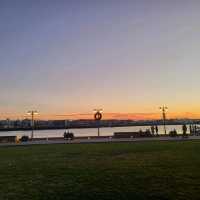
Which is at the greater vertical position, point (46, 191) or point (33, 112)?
point (33, 112)

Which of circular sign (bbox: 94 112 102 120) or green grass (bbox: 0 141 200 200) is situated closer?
green grass (bbox: 0 141 200 200)

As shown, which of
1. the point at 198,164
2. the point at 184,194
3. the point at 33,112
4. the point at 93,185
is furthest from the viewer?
the point at 33,112

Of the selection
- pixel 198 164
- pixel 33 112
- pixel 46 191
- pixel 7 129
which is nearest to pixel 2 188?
pixel 46 191

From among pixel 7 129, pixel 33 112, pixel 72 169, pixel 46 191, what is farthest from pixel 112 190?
pixel 7 129

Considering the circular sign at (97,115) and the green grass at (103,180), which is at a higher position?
the circular sign at (97,115)

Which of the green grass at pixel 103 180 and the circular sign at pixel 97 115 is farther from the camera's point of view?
the circular sign at pixel 97 115

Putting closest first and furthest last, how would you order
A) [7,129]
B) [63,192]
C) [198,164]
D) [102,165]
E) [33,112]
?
[63,192] < [198,164] < [102,165] < [33,112] < [7,129]

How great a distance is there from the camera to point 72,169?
14.6m

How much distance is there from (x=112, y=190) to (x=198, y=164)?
18.4ft

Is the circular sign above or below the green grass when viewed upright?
above

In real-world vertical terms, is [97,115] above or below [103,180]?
above

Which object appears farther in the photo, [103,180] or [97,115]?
[97,115]

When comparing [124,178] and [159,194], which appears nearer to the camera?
[159,194]

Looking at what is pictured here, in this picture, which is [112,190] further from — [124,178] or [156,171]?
[156,171]
